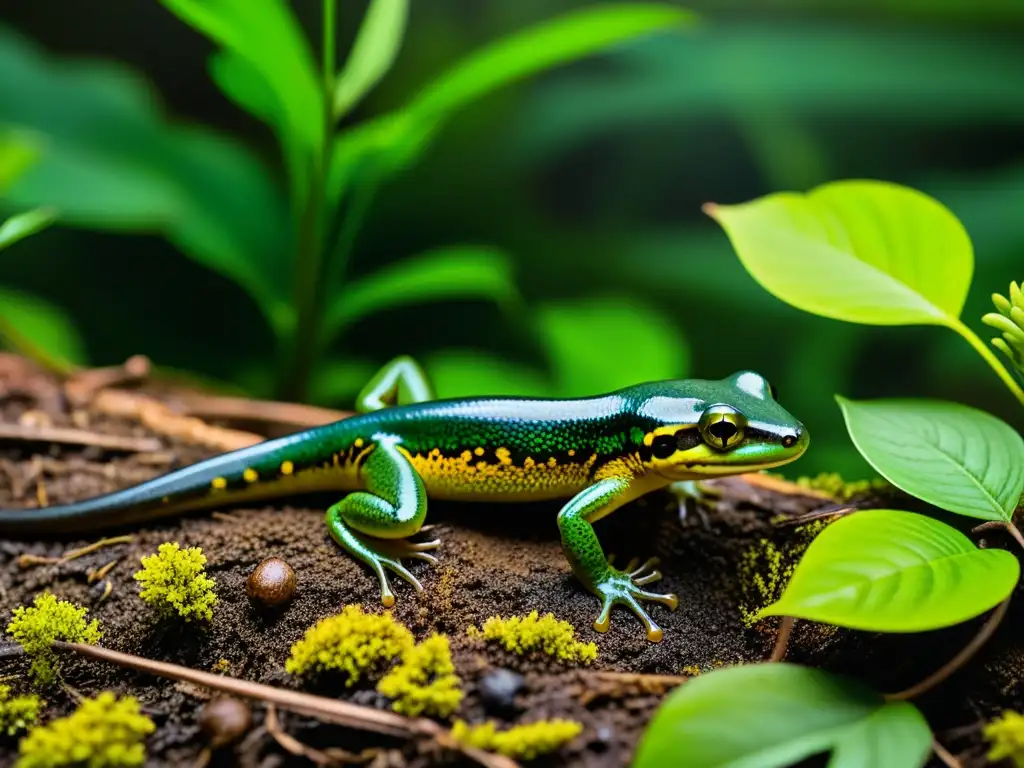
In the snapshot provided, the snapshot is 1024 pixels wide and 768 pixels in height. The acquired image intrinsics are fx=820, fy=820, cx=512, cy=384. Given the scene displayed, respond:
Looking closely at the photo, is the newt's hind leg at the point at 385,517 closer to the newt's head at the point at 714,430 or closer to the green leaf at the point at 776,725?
the newt's head at the point at 714,430

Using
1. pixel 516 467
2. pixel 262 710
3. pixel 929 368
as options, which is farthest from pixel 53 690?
pixel 929 368

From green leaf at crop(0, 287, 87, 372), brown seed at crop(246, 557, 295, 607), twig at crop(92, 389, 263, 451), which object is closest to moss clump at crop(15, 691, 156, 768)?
brown seed at crop(246, 557, 295, 607)

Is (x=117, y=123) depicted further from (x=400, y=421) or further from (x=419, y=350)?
(x=400, y=421)

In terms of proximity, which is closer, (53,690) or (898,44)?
(53,690)

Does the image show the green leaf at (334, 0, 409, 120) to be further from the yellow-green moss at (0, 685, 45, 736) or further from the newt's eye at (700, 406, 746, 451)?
the yellow-green moss at (0, 685, 45, 736)

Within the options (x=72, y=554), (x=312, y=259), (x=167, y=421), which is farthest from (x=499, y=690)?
(x=312, y=259)

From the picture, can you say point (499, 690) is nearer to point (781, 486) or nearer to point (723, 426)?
point (723, 426)
